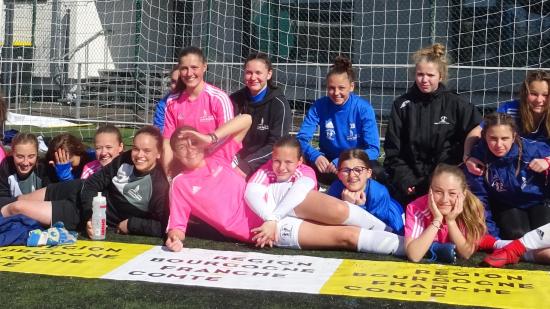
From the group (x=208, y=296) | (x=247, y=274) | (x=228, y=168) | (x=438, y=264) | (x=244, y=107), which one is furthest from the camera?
(x=244, y=107)

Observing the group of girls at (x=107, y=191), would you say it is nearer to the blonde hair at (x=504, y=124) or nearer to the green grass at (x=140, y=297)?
the green grass at (x=140, y=297)

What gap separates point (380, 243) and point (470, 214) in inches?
19.5

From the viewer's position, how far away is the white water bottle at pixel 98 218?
395 centimetres

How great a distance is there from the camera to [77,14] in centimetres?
1478

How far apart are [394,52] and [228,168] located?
784cm

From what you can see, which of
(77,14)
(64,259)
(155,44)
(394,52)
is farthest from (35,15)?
(64,259)

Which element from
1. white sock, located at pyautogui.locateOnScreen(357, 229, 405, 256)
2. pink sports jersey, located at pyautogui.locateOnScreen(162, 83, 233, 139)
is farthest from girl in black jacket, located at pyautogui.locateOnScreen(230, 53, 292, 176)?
white sock, located at pyautogui.locateOnScreen(357, 229, 405, 256)

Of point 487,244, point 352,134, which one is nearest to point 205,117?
point 352,134

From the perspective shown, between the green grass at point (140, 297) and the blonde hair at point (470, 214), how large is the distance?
94 centimetres

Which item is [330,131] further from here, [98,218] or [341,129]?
[98,218]

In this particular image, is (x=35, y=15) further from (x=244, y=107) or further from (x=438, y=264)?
(x=438, y=264)

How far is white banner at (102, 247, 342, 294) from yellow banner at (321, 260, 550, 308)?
0.36 feet

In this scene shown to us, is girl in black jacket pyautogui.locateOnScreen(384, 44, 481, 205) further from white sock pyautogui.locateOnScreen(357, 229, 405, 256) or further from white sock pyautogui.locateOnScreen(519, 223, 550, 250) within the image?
white sock pyautogui.locateOnScreen(519, 223, 550, 250)

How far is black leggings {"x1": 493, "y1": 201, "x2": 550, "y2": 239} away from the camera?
3865mm
